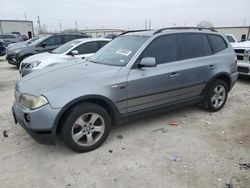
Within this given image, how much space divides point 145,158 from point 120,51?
6.13 ft

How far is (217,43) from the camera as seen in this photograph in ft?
16.1

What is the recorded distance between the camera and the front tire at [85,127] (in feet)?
10.5

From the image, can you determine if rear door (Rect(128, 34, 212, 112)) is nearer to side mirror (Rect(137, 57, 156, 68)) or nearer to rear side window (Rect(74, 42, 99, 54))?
side mirror (Rect(137, 57, 156, 68))

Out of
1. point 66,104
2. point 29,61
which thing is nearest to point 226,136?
point 66,104

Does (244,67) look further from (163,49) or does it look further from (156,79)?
(156,79)

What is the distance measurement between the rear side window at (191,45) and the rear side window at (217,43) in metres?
0.32

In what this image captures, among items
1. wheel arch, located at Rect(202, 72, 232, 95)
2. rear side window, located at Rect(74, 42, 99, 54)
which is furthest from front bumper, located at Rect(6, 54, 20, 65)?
wheel arch, located at Rect(202, 72, 232, 95)

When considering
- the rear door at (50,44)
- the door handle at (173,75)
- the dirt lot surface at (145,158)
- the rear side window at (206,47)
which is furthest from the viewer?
the rear door at (50,44)

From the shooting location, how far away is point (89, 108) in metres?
3.29

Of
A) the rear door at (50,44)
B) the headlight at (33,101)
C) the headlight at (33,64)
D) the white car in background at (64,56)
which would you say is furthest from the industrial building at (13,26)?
the headlight at (33,101)

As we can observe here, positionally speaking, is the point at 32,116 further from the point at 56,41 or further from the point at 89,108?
the point at 56,41

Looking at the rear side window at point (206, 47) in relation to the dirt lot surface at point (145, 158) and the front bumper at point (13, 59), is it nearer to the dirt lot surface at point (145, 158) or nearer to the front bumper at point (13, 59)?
the dirt lot surface at point (145, 158)

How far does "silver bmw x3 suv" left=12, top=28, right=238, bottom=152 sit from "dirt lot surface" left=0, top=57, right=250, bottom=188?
340mm

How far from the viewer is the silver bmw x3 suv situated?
123 inches
